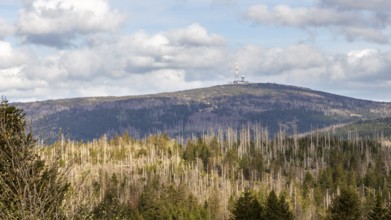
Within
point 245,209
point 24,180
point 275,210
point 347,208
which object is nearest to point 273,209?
point 275,210

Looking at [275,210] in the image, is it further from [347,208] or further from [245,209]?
[347,208]

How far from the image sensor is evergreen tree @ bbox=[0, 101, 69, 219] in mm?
Result: 23000

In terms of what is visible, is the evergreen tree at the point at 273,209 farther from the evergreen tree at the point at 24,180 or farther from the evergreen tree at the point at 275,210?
the evergreen tree at the point at 24,180

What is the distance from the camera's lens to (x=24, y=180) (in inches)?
893

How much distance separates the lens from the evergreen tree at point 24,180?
75.5 feet

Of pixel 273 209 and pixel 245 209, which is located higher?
pixel 273 209

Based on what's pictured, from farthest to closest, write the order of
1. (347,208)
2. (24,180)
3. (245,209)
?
(245,209), (347,208), (24,180)

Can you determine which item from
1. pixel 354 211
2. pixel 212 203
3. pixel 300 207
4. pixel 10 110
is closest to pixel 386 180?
pixel 300 207

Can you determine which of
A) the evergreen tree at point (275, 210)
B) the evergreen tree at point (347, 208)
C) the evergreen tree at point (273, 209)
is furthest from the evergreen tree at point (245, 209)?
the evergreen tree at point (347, 208)

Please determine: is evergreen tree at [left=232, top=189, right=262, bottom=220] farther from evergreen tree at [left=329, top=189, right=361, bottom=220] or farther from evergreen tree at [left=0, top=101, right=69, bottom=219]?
evergreen tree at [left=0, top=101, right=69, bottom=219]

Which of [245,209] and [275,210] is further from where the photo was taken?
[245,209]

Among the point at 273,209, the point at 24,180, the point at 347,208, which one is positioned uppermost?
the point at 24,180

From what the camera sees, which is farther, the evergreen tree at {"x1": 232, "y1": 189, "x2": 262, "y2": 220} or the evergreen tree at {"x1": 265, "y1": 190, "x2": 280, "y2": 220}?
the evergreen tree at {"x1": 232, "y1": 189, "x2": 262, "y2": 220}

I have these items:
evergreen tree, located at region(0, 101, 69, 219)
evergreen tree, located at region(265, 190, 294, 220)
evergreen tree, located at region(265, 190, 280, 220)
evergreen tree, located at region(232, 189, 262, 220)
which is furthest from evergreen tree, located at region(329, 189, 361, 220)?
evergreen tree, located at region(0, 101, 69, 219)
